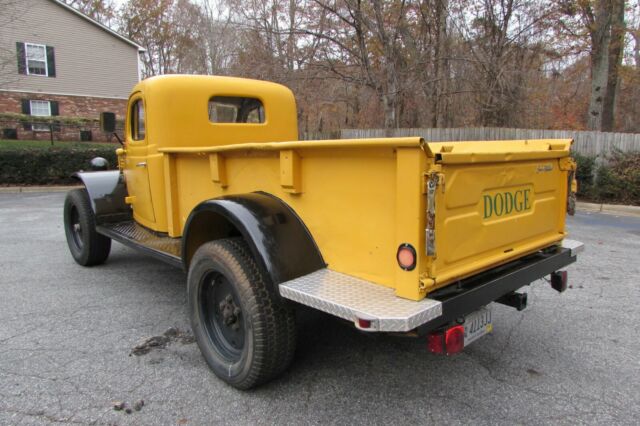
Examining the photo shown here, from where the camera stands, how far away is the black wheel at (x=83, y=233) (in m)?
5.25

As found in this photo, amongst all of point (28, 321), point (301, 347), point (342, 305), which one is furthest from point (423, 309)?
point (28, 321)

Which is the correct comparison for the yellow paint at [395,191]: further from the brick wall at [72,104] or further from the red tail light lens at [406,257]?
the brick wall at [72,104]

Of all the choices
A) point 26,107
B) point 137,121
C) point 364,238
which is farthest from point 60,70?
point 364,238

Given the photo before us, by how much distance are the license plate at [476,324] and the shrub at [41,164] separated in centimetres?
1318

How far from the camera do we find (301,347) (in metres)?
3.36

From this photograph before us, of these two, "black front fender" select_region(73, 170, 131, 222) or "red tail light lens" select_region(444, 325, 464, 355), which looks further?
"black front fender" select_region(73, 170, 131, 222)

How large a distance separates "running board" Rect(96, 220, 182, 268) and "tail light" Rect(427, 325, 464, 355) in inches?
79.6

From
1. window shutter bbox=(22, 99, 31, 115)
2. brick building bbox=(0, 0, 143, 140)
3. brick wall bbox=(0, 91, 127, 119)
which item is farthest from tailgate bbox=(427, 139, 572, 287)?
window shutter bbox=(22, 99, 31, 115)

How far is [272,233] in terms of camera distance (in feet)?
8.45

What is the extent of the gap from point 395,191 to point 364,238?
1.12ft

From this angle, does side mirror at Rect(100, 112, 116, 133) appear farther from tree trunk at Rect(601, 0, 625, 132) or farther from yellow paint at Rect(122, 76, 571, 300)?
tree trunk at Rect(601, 0, 625, 132)

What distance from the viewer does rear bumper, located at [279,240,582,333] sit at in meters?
2.01

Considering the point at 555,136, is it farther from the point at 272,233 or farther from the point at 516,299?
the point at 272,233

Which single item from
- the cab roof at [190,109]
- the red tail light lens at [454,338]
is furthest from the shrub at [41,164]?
the red tail light lens at [454,338]
